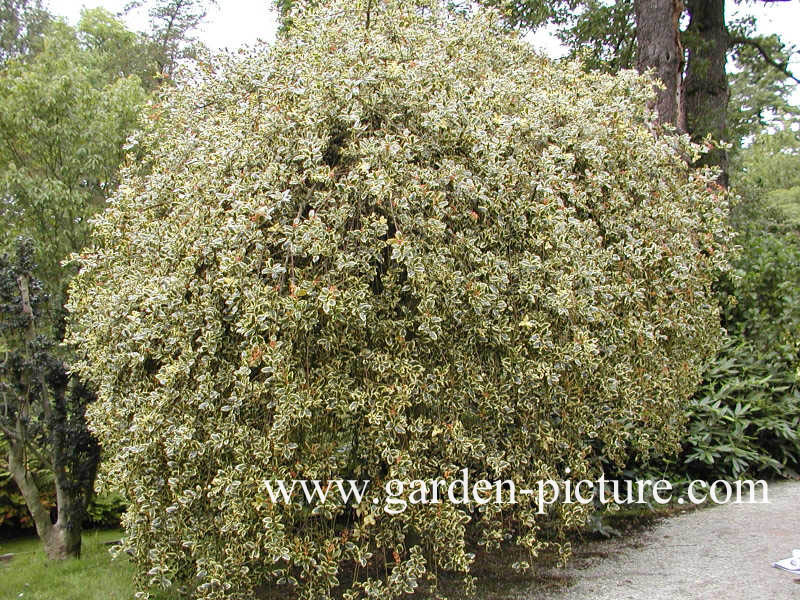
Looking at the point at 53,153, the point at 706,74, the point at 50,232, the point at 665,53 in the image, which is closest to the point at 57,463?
the point at 50,232

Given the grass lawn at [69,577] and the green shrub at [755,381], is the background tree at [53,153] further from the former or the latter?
the green shrub at [755,381]

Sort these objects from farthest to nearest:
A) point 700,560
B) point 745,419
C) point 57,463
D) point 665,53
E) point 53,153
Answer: point 53,153, point 665,53, point 745,419, point 57,463, point 700,560

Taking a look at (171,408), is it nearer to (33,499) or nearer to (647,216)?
(33,499)

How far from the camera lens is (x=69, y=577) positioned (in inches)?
165

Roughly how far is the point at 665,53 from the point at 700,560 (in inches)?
192

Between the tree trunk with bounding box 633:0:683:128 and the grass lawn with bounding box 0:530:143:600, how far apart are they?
605 cm

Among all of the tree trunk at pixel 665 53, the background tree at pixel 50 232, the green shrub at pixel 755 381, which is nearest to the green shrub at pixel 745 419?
the green shrub at pixel 755 381

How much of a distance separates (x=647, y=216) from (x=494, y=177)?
1.36 m

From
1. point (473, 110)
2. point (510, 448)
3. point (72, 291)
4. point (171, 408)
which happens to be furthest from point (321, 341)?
point (72, 291)

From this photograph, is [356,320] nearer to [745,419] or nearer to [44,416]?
[44,416]

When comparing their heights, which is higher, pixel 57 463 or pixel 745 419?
pixel 745 419

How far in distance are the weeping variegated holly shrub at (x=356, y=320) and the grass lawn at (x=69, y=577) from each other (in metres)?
0.85

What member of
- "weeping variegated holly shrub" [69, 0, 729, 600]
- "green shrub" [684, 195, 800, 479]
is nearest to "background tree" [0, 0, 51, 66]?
"weeping variegated holly shrub" [69, 0, 729, 600]

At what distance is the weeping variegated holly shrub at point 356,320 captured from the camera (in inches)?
112
